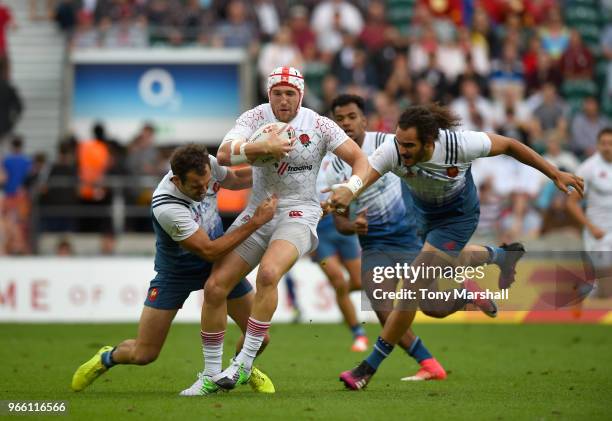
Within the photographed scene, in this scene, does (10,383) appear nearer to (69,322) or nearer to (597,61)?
(69,322)

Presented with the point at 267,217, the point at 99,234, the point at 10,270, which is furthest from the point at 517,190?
the point at 267,217

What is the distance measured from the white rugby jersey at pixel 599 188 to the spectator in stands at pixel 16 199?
32.0 ft

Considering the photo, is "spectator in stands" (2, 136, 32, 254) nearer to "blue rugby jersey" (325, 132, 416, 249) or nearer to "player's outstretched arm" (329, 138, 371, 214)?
"blue rugby jersey" (325, 132, 416, 249)

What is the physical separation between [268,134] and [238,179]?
1081 millimetres

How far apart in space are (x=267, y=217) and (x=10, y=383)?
3221 mm

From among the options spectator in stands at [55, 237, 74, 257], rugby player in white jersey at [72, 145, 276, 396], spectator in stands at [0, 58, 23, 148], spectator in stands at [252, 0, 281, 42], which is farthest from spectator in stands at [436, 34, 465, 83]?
rugby player in white jersey at [72, 145, 276, 396]

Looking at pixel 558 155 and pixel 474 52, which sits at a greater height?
pixel 474 52

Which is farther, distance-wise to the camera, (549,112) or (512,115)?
(549,112)

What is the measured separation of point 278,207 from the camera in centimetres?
1051

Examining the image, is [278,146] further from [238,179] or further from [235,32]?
[235,32]

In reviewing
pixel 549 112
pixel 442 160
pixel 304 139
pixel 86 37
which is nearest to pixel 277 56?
pixel 86 37

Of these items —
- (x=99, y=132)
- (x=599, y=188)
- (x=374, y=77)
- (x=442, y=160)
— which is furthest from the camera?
(x=374, y=77)

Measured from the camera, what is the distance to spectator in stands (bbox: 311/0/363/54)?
82.2ft

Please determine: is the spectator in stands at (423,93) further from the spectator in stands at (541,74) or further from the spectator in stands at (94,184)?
the spectator in stands at (94,184)
